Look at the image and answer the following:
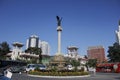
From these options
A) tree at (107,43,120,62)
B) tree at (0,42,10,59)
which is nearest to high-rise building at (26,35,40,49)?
tree at (0,42,10,59)

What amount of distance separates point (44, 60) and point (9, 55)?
1832cm

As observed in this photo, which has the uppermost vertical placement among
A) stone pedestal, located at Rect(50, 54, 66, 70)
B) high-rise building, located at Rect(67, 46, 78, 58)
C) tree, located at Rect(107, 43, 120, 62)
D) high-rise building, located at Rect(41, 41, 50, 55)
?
high-rise building, located at Rect(41, 41, 50, 55)

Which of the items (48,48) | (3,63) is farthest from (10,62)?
(48,48)

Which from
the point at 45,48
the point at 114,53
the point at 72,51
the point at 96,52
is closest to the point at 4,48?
the point at 114,53

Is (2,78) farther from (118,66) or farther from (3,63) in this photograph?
(118,66)

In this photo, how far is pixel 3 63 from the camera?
139ft

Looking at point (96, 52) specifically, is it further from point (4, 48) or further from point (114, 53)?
point (4, 48)

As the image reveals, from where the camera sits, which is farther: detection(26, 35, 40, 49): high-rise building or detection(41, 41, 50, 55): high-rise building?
detection(41, 41, 50, 55): high-rise building

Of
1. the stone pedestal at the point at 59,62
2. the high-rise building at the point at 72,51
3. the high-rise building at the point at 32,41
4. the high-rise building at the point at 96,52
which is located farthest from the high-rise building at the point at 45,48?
the stone pedestal at the point at 59,62

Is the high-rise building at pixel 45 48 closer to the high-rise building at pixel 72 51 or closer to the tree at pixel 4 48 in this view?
the high-rise building at pixel 72 51

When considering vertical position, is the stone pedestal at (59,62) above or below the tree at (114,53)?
below

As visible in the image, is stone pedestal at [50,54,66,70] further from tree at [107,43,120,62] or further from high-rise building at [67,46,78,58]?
high-rise building at [67,46,78,58]

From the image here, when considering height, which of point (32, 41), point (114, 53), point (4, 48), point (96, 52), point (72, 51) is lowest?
point (114, 53)

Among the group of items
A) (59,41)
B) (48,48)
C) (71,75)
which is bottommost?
(71,75)
